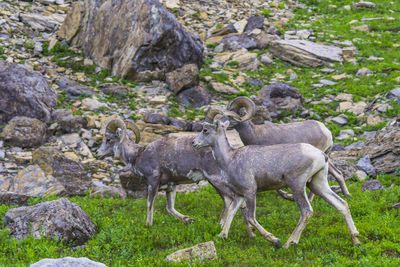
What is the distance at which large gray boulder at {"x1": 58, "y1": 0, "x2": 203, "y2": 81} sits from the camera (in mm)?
23688

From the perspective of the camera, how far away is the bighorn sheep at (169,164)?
10.9 m

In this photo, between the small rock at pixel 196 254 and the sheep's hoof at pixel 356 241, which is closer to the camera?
the small rock at pixel 196 254

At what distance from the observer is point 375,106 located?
20469 mm

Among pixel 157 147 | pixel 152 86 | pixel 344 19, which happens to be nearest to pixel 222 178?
pixel 157 147

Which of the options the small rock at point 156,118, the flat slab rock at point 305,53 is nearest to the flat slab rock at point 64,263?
the small rock at point 156,118

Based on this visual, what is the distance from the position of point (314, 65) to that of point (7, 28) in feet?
61.0

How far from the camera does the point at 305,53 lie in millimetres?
27297

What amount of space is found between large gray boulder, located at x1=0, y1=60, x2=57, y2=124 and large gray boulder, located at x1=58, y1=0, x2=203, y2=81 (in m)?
4.84

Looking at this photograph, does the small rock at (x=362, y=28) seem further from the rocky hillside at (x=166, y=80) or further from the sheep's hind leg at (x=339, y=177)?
the sheep's hind leg at (x=339, y=177)

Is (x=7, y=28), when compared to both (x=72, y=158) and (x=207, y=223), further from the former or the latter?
(x=207, y=223)

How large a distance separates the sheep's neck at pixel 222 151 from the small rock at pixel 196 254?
2.20 meters

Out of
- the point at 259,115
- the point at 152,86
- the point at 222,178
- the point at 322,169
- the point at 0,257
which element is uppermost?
the point at 322,169

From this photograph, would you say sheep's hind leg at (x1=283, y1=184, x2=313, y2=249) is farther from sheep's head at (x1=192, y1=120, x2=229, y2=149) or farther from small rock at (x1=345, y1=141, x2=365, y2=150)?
small rock at (x1=345, y1=141, x2=365, y2=150)

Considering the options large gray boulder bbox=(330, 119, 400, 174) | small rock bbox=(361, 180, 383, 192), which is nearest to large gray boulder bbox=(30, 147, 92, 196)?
→ small rock bbox=(361, 180, 383, 192)
